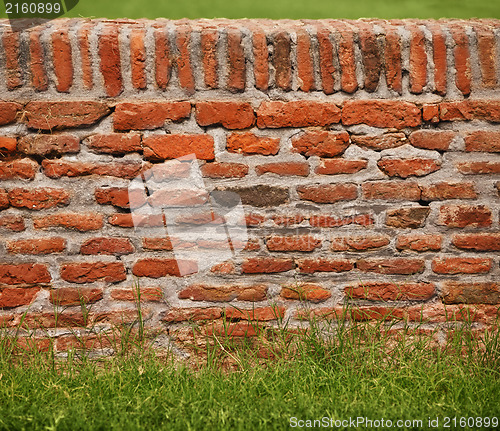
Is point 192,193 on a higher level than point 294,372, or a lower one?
higher

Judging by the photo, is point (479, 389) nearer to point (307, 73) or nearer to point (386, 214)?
point (386, 214)

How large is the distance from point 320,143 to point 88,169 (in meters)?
1.00

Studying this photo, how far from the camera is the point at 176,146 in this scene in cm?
205

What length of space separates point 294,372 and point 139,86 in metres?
1.34

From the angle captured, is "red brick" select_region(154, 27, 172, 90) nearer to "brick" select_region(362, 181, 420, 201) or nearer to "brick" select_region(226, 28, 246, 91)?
"brick" select_region(226, 28, 246, 91)

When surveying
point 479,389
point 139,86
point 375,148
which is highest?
point 139,86

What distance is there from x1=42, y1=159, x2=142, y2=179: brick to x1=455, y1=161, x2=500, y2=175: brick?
4.59ft

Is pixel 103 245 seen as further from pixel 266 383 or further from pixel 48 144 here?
pixel 266 383

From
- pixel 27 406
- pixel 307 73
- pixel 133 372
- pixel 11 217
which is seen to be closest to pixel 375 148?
pixel 307 73

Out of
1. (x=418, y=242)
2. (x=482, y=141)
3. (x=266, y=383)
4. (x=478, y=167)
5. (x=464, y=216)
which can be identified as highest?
(x=482, y=141)

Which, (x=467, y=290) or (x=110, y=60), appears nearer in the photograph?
(x=110, y=60)

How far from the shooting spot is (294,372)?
1.96 metres

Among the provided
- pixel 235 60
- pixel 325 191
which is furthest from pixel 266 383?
pixel 235 60

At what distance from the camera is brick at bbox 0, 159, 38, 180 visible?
2039mm
